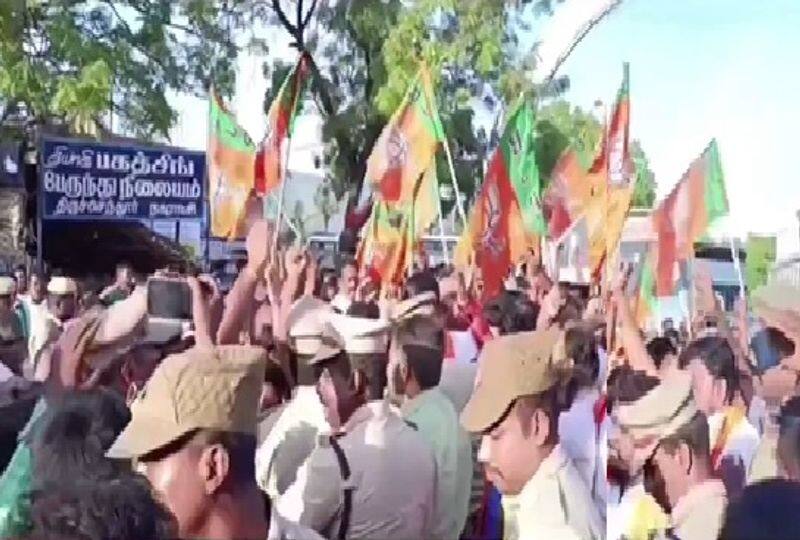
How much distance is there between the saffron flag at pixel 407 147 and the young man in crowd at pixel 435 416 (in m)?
5.98

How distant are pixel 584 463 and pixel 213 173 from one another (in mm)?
6706

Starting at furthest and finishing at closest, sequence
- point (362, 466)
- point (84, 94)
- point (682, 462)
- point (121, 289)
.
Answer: point (84, 94)
point (121, 289)
point (362, 466)
point (682, 462)

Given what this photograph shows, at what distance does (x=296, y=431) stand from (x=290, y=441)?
0.05 m

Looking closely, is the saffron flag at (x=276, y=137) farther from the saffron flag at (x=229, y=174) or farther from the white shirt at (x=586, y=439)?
the white shirt at (x=586, y=439)

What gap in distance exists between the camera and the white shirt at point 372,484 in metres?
3.71

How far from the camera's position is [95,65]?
59.9 ft

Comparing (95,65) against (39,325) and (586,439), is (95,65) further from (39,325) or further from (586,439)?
(586,439)

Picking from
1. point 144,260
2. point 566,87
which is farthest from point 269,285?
point 566,87

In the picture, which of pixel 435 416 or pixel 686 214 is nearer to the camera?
pixel 435 416

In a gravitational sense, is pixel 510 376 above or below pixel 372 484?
above

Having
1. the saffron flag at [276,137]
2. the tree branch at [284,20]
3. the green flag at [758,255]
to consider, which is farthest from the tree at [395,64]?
the saffron flag at [276,137]

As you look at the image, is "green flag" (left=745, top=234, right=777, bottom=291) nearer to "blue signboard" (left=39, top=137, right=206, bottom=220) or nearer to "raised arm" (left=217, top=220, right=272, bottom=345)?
"blue signboard" (left=39, top=137, right=206, bottom=220)

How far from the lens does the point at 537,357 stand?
364 centimetres

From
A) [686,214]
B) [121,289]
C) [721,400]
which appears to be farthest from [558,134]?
[721,400]
